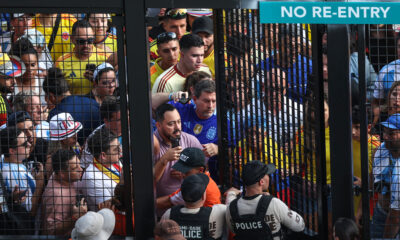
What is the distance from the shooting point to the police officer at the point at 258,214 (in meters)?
3.72

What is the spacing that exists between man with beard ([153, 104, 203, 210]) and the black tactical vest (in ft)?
2.30

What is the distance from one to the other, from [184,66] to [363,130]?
113 inches

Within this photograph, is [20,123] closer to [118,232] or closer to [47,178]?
[47,178]

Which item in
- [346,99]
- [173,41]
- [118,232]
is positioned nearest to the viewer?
[346,99]

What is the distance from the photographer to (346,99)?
3.33 metres

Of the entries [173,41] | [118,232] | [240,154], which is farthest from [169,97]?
[118,232]

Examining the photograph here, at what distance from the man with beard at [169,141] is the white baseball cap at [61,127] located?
767 mm

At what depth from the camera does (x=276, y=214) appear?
12.2 ft

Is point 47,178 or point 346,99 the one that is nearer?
point 346,99

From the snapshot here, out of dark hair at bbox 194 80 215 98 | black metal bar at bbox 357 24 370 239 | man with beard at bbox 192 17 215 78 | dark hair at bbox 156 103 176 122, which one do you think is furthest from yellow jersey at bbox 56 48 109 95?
black metal bar at bbox 357 24 370 239

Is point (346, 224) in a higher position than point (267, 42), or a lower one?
lower

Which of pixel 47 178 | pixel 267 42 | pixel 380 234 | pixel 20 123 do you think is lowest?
pixel 380 234

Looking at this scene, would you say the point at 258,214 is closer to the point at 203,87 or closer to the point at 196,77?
the point at 203,87

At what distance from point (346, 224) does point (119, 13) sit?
176cm
